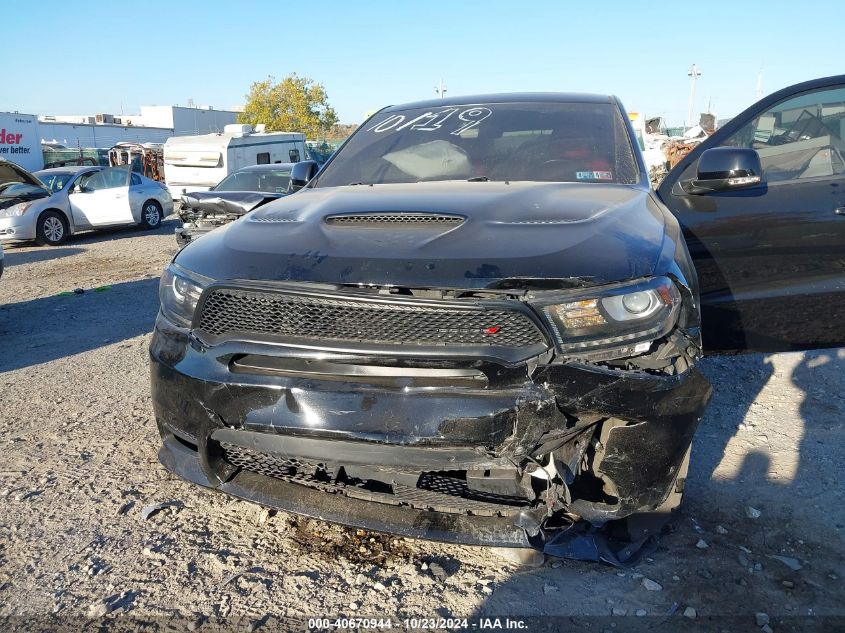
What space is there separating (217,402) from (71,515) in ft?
3.80

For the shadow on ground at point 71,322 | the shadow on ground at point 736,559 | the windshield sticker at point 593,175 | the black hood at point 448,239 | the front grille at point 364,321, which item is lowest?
the shadow on ground at point 736,559

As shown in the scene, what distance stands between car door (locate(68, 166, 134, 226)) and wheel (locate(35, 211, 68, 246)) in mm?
354

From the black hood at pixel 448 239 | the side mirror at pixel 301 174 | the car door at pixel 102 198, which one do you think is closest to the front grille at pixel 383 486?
the black hood at pixel 448 239

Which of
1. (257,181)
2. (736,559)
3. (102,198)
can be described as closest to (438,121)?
(736,559)

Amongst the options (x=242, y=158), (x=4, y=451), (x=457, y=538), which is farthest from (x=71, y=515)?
(x=242, y=158)

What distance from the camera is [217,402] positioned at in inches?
92.2

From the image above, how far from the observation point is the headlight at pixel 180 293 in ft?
8.14

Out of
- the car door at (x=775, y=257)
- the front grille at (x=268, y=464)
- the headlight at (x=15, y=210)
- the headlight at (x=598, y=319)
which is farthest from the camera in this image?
the headlight at (x=15, y=210)

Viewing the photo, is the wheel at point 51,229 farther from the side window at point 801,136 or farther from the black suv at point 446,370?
the side window at point 801,136

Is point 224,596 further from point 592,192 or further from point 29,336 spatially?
point 29,336

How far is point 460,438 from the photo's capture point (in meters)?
2.10

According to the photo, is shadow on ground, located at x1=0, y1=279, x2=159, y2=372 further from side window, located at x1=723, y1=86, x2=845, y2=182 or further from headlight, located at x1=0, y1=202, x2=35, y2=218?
headlight, located at x1=0, y1=202, x2=35, y2=218

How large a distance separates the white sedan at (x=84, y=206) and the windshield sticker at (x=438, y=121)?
440 inches

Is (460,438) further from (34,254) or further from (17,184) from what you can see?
(17,184)
